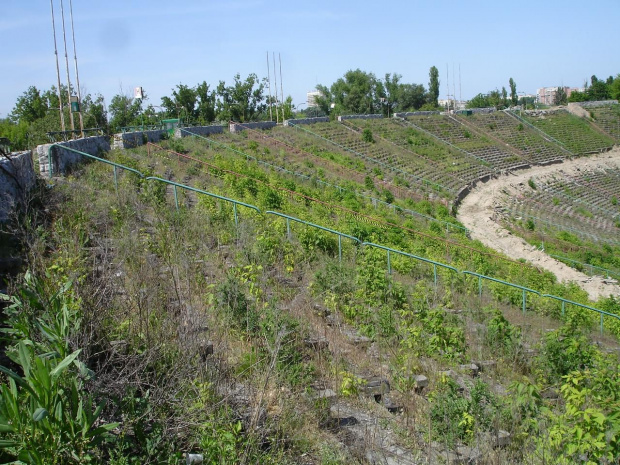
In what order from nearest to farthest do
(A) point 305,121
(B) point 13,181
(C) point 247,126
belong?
1. (B) point 13,181
2. (C) point 247,126
3. (A) point 305,121

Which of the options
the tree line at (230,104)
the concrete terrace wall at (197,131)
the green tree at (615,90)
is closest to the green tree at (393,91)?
the tree line at (230,104)

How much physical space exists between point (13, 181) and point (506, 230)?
24921 millimetres

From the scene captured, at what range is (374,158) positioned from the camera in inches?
1548

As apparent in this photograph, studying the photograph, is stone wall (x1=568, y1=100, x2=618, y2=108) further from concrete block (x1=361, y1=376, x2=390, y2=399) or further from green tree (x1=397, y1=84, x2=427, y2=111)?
concrete block (x1=361, y1=376, x2=390, y2=399)

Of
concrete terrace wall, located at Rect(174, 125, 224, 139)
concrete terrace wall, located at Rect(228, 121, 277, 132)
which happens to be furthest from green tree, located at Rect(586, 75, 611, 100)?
concrete terrace wall, located at Rect(174, 125, 224, 139)

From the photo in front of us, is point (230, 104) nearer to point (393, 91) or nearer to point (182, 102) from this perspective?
point (182, 102)

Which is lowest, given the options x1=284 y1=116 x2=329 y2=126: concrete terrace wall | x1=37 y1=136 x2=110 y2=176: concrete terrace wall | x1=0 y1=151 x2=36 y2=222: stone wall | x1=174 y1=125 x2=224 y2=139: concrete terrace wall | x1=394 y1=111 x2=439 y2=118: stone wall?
x1=0 y1=151 x2=36 y2=222: stone wall

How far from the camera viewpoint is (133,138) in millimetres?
21422

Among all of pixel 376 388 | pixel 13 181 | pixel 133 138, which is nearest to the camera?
pixel 376 388

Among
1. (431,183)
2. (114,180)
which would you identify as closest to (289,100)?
(431,183)

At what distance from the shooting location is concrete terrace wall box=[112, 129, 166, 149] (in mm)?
19984

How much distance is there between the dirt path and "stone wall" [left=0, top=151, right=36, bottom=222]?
58.1 ft

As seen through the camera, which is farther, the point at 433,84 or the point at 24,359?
the point at 433,84

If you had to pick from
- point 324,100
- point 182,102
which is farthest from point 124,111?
point 324,100
